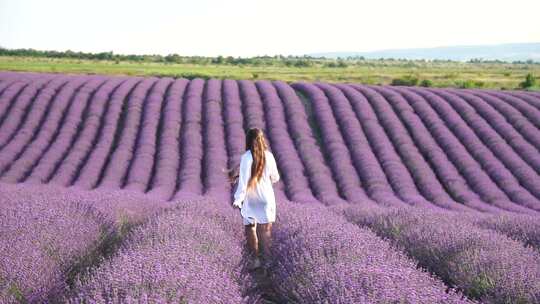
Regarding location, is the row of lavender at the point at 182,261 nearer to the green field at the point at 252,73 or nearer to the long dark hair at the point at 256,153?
the long dark hair at the point at 256,153

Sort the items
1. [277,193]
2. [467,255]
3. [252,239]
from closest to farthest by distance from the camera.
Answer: [467,255] < [252,239] < [277,193]

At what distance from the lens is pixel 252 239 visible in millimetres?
6008

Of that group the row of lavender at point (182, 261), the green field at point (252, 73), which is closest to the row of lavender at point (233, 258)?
the row of lavender at point (182, 261)

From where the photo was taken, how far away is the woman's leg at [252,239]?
5961mm

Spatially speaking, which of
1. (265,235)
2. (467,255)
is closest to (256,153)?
(265,235)

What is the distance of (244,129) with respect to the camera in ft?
53.2

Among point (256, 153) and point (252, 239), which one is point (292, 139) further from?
Answer: point (252, 239)

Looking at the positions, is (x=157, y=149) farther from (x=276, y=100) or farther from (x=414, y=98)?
(x=414, y=98)

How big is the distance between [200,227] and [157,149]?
1000cm

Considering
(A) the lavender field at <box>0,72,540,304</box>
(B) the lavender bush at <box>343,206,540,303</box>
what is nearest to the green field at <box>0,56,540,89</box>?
(A) the lavender field at <box>0,72,540,304</box>

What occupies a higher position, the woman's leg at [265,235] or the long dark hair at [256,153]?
the long dark hair at [256,153]

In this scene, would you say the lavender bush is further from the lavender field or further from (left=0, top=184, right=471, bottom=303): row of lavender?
(left=0, top=184, right=471, bottom=303): row of lavender

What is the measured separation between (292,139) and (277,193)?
12.3 feet

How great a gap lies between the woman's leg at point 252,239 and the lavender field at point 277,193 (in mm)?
224
